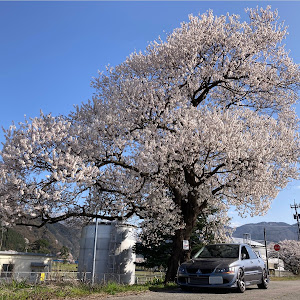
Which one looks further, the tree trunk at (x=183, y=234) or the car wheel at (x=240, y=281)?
the tree trunk at (x=183, y=234)

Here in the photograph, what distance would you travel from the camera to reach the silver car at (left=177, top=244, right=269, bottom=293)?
8.62 metres

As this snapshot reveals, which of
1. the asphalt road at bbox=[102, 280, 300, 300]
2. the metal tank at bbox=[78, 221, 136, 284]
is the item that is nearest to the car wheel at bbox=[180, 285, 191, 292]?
the asphalt road at bbox=[102, 280, 300, 300]

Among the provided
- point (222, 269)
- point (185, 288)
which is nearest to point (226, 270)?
point (222, 269)

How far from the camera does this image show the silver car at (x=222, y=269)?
862 cm

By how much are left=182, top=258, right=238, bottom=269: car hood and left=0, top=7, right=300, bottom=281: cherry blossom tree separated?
4031mm

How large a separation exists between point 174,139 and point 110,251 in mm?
24670

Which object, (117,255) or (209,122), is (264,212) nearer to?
(209,122)

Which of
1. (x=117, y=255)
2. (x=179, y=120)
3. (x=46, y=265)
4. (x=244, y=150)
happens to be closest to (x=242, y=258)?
(x=244, y=150)

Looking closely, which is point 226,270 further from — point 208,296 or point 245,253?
point 245,253

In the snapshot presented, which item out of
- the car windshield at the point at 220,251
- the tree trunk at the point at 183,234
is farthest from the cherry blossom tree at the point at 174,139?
the car windshield at the point at 220,251

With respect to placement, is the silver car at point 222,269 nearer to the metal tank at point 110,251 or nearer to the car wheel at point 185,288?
the car wheel at point 185,288

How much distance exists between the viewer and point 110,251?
3372cm

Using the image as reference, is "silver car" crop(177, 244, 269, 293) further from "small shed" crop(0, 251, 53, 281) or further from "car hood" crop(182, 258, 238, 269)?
"small shed" crop(0, 251, 53, 281)

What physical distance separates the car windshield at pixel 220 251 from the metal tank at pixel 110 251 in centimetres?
2386
